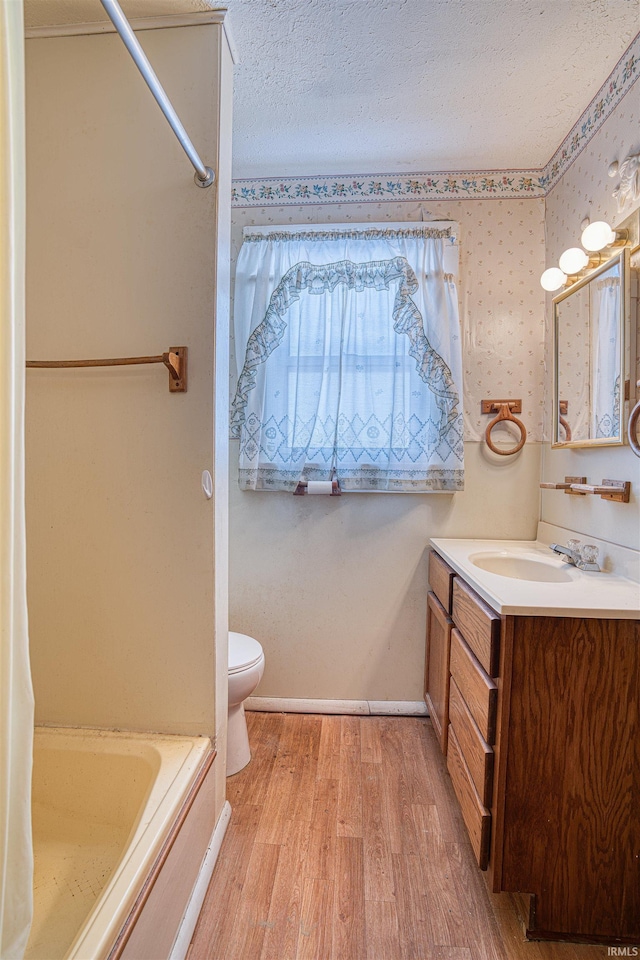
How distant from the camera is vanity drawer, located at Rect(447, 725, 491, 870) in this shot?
123 centimetres

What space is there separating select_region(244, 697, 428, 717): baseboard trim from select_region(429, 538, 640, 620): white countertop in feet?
2.77

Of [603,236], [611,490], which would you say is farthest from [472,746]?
[603,236]

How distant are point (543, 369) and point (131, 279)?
175 centimetres

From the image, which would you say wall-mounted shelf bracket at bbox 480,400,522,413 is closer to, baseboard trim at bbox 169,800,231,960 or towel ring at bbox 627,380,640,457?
towel ring at bbox 627,380,640,457

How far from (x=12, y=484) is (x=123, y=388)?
83 cm

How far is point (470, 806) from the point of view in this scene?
1.36m

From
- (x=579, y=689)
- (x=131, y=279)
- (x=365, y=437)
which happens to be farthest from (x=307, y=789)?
(x=131, y=279)

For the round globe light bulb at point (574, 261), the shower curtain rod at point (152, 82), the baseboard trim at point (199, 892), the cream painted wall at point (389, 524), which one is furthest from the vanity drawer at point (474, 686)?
the shower curtain rod at point (152, 82)

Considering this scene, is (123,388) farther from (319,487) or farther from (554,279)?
(554,279)

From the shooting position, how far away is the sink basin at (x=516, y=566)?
70.2 inches

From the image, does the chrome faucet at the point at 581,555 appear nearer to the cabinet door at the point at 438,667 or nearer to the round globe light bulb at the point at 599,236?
the cabinet door at the point at 438,667

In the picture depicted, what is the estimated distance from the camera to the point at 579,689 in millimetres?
1178

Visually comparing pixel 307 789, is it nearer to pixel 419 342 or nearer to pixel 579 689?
pixel 579 689

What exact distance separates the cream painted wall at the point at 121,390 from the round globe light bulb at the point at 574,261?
125cm
